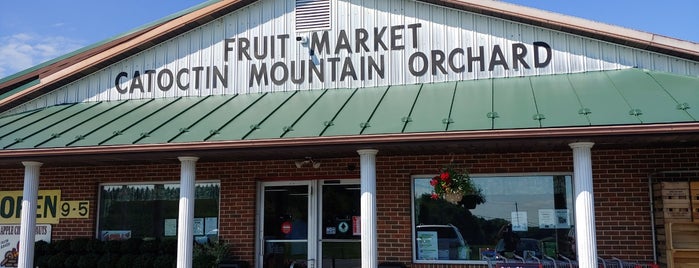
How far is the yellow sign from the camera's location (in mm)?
12125

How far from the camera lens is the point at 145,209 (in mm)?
12078

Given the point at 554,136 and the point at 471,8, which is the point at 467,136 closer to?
the point at 554,136

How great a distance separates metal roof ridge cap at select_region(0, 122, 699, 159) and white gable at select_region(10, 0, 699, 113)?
261 cm

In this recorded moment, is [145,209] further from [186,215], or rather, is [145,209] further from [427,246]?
[427,246]

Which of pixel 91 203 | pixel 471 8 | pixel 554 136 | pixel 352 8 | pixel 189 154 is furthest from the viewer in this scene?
pixel 91 203

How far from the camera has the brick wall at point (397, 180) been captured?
9664 millimetres

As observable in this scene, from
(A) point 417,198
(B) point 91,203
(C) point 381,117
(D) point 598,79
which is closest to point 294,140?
(C) point 381,117

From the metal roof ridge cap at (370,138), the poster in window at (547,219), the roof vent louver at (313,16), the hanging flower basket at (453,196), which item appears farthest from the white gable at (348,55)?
the metal roof ridge cap at (370,138)

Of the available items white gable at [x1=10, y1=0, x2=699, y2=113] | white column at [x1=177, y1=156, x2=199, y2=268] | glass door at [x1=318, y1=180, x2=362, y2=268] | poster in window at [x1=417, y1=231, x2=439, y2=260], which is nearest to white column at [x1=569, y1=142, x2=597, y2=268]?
white gable at [x1=10, y1=0, x2=699, y2=113]

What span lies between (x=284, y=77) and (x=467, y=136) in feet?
14.1

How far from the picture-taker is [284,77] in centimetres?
1127

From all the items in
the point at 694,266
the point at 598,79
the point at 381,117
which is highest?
the point at 598,79

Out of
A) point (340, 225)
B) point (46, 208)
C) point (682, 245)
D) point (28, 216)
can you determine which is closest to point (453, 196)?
point (340, 225)

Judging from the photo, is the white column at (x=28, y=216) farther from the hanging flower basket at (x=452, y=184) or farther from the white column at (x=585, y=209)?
the white column at (x=585, y=209)
